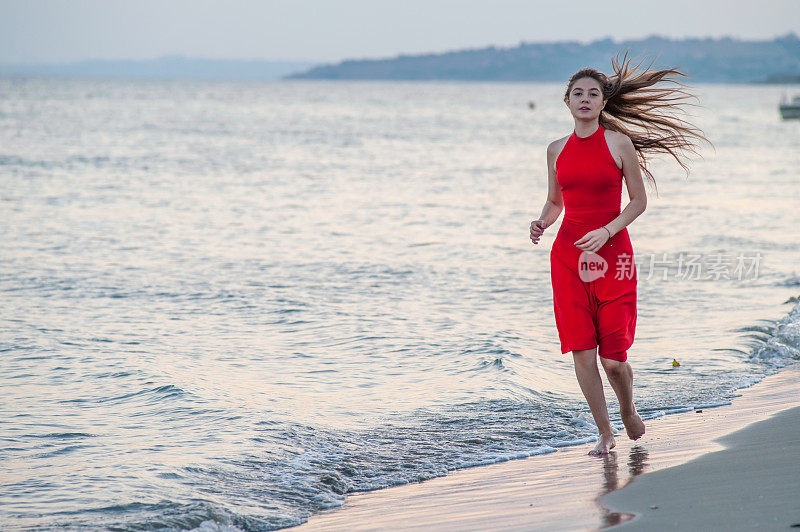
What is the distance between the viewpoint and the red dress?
4469 mm

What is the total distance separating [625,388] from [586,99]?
5.08 ft

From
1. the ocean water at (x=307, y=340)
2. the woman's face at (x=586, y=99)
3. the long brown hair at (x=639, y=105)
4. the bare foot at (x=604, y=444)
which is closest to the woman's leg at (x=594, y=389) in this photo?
the bare foot at (x=604, y=444)

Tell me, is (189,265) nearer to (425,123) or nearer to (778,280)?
(778,280)

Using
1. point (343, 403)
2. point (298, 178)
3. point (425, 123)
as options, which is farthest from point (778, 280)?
point (425, 123)

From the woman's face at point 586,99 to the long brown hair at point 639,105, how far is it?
0.12ft

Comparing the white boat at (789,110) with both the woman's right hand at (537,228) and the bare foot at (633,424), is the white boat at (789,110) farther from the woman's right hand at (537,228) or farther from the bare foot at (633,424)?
the woman's right hand at (537,228)

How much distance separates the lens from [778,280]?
11000mm

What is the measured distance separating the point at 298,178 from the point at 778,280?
17079mm

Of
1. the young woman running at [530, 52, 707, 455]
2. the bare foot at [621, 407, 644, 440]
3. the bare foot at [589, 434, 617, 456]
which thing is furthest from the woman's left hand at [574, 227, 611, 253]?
the bare foot at [589, 434, 617, 456]

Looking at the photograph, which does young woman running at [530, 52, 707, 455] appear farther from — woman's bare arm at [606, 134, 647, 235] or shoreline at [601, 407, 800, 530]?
shoreline at [601, 407, 800, 530]

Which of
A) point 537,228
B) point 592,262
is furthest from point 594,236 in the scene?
point 537,228

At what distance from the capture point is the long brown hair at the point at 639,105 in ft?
15.5

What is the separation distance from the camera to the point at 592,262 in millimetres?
4469

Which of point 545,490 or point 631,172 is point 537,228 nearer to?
point 631,172
